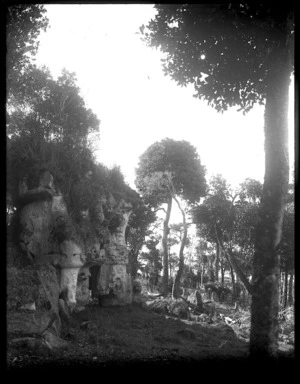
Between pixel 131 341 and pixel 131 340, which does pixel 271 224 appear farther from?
pixel 131 340

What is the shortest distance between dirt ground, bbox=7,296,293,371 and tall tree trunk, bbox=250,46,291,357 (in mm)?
1042

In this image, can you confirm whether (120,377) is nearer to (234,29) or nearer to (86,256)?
(234,29)

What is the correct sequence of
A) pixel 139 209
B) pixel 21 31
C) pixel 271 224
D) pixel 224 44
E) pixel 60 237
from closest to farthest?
pixel 271 224 → pixel 224 44 → pixel 21 31 → pixel 60 237 → pixel 139 209

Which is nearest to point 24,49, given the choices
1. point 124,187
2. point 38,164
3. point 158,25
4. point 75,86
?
point 38,164

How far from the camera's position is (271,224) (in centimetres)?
588

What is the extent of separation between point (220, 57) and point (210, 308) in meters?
22.1

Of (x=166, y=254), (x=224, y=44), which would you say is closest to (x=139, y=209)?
(x=166, y=254)

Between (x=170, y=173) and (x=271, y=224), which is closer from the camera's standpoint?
(x=271, y=224)

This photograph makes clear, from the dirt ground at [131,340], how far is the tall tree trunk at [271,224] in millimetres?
1042

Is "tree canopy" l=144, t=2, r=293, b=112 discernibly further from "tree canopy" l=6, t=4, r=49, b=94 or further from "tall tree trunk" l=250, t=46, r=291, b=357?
"tree canopy" l=6, t=4, r=49, b=94

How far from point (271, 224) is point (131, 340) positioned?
35.1 feet

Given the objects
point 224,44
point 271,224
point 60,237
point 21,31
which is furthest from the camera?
point 60,237

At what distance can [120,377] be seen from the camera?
509 centimetres

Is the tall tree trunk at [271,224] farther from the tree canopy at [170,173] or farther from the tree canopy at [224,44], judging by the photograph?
the tree canopy at [170,173]
